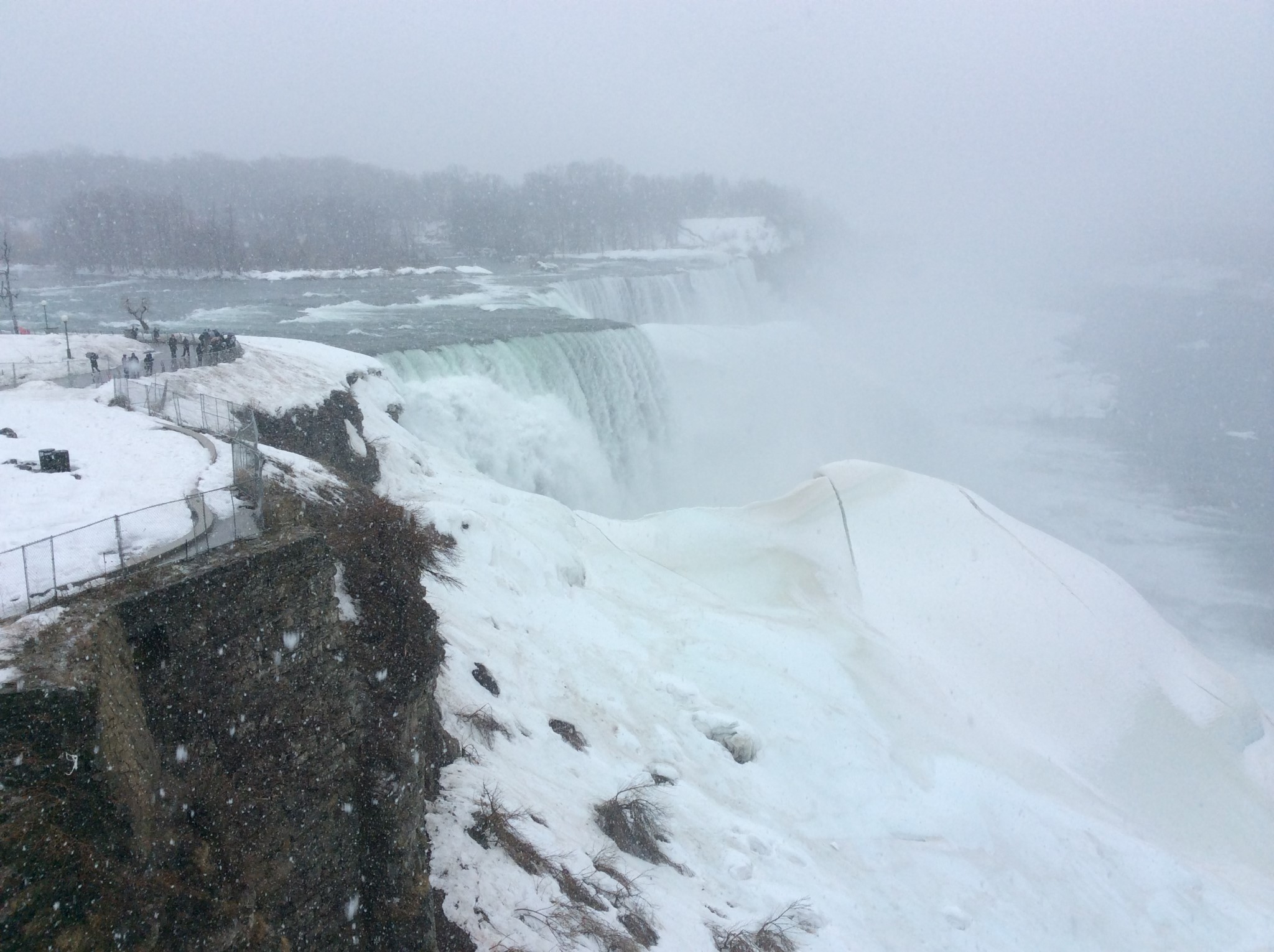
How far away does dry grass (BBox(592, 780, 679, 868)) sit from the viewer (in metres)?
9.20

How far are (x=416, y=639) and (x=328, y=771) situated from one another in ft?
4.42

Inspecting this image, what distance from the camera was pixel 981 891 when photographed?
10828 millimetres

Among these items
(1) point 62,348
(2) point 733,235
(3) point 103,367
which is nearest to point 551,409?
(3) point 103,367

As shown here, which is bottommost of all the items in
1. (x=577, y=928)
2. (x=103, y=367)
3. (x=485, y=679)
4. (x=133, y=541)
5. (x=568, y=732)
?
(x=568, y=732)

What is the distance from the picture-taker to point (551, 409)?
24781 millimetres

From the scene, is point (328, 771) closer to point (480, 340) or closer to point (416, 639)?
point (416, 639)

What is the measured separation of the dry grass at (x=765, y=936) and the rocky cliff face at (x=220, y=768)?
2916 millimetres

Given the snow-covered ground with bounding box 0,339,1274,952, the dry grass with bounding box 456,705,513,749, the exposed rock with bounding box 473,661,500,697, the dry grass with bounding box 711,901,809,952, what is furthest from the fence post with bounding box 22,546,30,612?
the dry grass with bounding box 711,901,809,952

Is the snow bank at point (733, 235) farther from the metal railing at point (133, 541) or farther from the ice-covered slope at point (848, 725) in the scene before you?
the metal railing at point (133, 541)

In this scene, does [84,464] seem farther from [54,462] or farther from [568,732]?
[568,732]

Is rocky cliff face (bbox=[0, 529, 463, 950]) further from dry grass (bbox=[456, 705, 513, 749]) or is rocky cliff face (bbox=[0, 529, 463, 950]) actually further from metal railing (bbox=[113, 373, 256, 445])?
metal railing (bbox=[113, 373, 256, 445])

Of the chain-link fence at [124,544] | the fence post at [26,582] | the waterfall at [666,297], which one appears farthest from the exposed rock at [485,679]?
the waterfall at [666,297]

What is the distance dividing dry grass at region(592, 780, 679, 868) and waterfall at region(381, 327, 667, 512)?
12717 mm

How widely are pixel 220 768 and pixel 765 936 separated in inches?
229
